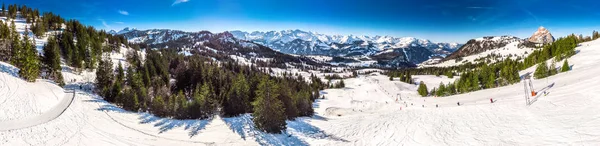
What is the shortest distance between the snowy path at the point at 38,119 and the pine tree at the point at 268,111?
83.6 ft

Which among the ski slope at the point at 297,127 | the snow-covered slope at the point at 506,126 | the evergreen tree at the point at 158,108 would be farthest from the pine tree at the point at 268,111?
the evergreen tree at the point at 158,108

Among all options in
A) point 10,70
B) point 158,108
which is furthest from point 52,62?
point 158,108

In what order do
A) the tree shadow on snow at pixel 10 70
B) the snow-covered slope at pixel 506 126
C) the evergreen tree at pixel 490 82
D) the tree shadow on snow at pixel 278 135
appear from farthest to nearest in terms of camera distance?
1. the evergreen tree at pixel 490 82
2. the tree shadow on snow at pixel 10 70
3. the tree shadow on snow at pixel 278 135
4. the snow-covered slope at pixel 506 126

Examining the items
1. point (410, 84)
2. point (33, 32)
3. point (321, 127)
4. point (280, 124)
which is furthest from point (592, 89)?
point (33, 32)

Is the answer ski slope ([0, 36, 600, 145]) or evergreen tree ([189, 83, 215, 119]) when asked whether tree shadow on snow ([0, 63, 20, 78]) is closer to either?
ski slope ([0, 36, 600, 145])

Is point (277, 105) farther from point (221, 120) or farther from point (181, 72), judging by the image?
point (181, 72)

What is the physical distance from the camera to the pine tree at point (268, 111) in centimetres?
3859


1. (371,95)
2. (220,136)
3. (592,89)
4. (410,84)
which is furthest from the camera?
(410,84)

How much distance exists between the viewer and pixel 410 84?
16388cm

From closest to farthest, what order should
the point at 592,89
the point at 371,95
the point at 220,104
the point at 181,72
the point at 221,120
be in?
the point at 592,89 < the point at 221,120 < the point at 220,104 < the point at 181,72 < the point at 371,95

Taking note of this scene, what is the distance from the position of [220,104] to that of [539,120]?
54.3 meters

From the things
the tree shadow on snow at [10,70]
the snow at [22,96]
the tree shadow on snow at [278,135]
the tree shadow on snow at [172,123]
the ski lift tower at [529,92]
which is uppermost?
the tree shadow on snow at [10,70]

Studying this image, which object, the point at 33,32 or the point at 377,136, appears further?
the point at 33,32

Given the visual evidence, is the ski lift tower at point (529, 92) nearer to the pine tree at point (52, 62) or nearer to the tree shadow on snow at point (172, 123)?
the tree shadow on snow at point (172, 123)
